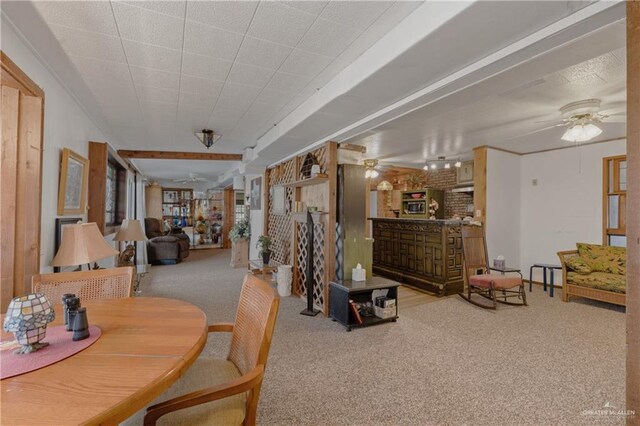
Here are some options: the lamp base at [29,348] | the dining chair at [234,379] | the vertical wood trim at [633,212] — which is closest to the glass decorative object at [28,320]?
the lamp base at [29,348]

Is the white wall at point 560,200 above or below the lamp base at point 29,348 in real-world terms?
above

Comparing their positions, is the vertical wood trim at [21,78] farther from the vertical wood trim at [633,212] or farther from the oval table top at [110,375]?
the vertical wood trim at [633,212]

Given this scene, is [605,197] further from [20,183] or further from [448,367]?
[20,183]

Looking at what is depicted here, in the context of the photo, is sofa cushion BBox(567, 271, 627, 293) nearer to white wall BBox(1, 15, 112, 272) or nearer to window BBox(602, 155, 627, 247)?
window BBox(602, 155, 627, 247)

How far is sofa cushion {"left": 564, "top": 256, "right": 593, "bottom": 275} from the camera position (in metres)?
4.10

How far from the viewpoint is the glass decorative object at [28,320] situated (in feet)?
3.35

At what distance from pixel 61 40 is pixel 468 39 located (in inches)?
99.0

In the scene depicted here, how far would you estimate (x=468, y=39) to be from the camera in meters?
1.58

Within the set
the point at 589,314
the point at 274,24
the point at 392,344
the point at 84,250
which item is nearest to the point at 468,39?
the point at 274,24

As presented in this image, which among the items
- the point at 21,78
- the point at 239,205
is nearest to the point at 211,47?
the point at 21,78

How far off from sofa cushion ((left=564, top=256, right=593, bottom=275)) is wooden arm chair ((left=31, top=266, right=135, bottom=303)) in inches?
210

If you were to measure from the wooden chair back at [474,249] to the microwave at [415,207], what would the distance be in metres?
2.25

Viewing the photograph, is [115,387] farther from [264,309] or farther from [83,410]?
[264,309]

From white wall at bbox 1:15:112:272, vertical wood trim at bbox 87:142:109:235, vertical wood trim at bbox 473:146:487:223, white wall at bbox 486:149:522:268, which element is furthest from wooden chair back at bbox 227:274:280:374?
white wall at bbox 486:149:522:268
